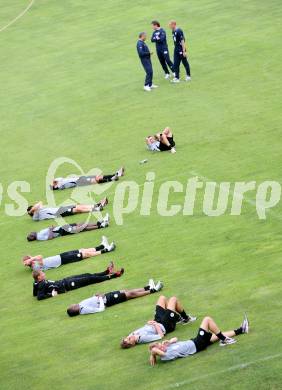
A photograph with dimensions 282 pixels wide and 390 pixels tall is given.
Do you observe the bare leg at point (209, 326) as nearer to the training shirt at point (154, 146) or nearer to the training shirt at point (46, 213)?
the training shirt at point (46, 213)

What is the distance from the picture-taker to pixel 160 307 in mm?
17641

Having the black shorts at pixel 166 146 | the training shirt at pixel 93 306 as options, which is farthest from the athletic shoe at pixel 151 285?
the black shorts at pixel 166 146

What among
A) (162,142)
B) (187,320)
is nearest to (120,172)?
(162,142)

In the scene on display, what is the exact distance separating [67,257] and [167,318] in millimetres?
5574

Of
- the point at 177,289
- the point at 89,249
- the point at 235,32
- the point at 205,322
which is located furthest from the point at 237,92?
the point at 205,322

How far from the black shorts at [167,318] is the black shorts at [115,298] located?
1969mm

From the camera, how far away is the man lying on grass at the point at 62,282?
67.7 feet

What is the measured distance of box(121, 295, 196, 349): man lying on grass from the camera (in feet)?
56.5

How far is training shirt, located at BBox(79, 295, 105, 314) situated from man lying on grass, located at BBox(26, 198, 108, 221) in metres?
6.36

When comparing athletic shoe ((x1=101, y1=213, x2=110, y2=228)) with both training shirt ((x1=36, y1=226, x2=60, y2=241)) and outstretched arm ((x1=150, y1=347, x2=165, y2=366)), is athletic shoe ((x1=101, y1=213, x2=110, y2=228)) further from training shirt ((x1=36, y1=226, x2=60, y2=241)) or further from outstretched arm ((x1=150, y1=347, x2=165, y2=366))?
outstretched arm ((x1=150, y1=347, x2=165, y2=366))

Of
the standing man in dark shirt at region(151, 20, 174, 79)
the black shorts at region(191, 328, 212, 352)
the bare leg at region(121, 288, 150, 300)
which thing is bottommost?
the bare leg at region(121, 288, 150, 300)

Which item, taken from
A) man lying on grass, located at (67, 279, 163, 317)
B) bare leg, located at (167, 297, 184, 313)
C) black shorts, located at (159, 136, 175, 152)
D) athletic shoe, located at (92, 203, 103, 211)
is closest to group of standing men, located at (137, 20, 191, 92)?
black shorts, located at (159, 136, 175, 152)

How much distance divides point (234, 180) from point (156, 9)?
949 inches

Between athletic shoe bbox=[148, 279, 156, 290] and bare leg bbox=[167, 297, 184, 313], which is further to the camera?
athletic shoe bbox=[148, 279, 156, 290]
